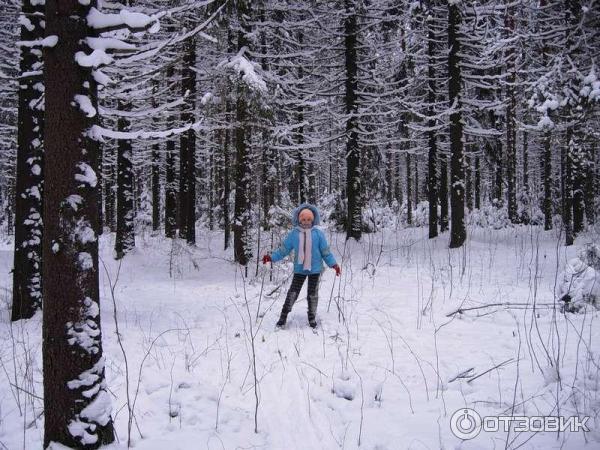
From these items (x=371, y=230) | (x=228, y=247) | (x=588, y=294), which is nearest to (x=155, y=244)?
(x=228, y=247)

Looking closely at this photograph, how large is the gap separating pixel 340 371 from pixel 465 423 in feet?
4.50

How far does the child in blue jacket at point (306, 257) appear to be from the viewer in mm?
5617

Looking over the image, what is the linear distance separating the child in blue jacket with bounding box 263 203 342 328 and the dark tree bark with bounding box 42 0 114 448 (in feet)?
10.8

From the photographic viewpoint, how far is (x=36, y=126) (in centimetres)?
609

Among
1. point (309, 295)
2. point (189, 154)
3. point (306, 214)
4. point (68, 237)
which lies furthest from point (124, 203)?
point (68, 237)

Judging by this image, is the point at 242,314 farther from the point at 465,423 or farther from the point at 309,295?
the point at 465,423

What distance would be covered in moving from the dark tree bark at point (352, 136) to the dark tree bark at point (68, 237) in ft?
36.0

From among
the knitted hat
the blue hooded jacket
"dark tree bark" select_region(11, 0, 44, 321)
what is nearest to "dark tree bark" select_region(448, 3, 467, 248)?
the blue hooded jacket

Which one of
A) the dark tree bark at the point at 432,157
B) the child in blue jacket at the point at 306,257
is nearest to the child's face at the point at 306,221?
the child in blue jacket at the point at 306,257

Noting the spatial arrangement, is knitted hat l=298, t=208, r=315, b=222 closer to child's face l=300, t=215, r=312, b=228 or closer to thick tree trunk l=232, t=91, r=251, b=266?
child's face l=300, t=215, r=312, b=228

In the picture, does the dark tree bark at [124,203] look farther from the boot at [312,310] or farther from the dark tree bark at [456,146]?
the dark tree bark at [456,146]

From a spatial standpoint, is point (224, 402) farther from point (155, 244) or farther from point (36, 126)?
point (155, 244)

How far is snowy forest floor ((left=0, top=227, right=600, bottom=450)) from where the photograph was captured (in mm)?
2980

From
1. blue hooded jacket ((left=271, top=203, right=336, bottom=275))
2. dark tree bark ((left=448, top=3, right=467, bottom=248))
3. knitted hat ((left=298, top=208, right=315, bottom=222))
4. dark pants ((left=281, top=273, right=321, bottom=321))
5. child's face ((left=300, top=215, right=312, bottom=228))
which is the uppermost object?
dark tree bark ((left=448, top=3, right=467, bottom=248))
